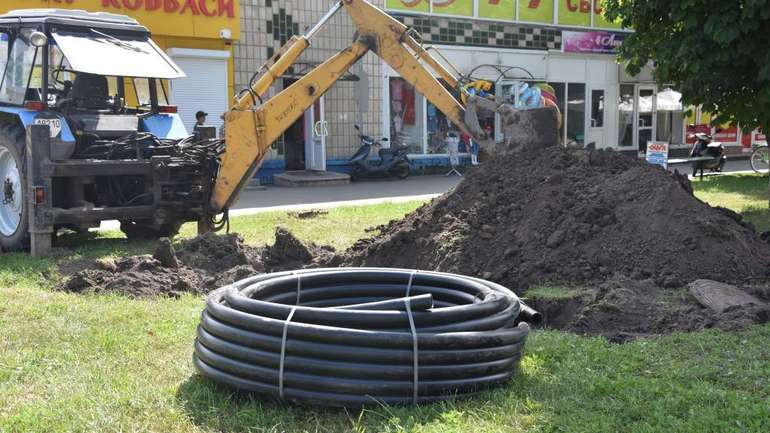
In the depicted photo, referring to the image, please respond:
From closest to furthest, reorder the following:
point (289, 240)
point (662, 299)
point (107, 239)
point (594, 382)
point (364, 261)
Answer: point (594, 382) → point (662, 299) → point (364, 261) → point (289, 240) → point (107, 239)

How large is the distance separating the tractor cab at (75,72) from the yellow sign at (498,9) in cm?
1448

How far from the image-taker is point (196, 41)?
18359 millimetres

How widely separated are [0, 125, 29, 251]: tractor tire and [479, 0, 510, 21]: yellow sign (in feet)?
52.6

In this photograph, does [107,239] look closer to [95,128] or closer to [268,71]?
[95,128]

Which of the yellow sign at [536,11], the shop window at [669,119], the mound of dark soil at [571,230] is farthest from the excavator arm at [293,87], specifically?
the shop window at [669,119]

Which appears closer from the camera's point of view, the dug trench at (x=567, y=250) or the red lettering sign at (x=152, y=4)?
the dug trench at (x=567, y=250)

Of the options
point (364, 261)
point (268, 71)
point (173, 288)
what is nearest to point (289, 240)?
point (364, 261)

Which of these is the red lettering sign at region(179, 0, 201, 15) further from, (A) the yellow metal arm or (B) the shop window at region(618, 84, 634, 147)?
(B) the shop window at region(618, 84, 634, 147)

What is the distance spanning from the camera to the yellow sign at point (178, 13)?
55.3 feet

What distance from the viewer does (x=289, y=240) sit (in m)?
9.10

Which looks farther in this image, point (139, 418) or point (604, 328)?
point (604, 328)

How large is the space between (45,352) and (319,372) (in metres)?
2.32

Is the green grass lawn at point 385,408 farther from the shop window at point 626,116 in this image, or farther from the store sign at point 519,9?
the shop window at point 626,116

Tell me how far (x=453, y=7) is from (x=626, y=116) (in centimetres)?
884
